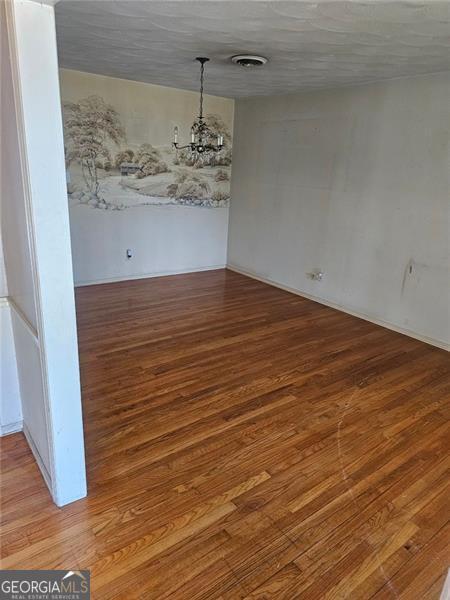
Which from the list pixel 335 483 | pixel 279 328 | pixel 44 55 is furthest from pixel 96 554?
pixel 279 328

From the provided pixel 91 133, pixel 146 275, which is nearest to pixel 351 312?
pixel 146 275

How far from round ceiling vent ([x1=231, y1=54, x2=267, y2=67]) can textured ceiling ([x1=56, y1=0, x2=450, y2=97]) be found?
7 cm

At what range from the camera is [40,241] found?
150 cm

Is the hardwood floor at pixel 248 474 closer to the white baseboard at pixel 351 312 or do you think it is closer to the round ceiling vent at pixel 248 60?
the white baseboard at pixel 351 312

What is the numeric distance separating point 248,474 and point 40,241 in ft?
5.23

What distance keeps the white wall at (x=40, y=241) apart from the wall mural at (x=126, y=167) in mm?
3114

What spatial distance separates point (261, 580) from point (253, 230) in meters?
4.81

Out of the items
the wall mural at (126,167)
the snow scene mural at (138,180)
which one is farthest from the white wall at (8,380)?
the wall mural at (126,167)

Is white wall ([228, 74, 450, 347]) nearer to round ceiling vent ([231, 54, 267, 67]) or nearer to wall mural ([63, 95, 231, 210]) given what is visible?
wall mural ([63, 95, 231, 210])

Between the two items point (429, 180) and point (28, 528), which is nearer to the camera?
point (28, 528)

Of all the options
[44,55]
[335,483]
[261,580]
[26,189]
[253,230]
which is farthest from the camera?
[253,230]

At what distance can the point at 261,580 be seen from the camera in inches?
62.9

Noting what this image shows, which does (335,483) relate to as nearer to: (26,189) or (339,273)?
(26,189)

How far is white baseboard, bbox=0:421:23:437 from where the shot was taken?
2.35m
